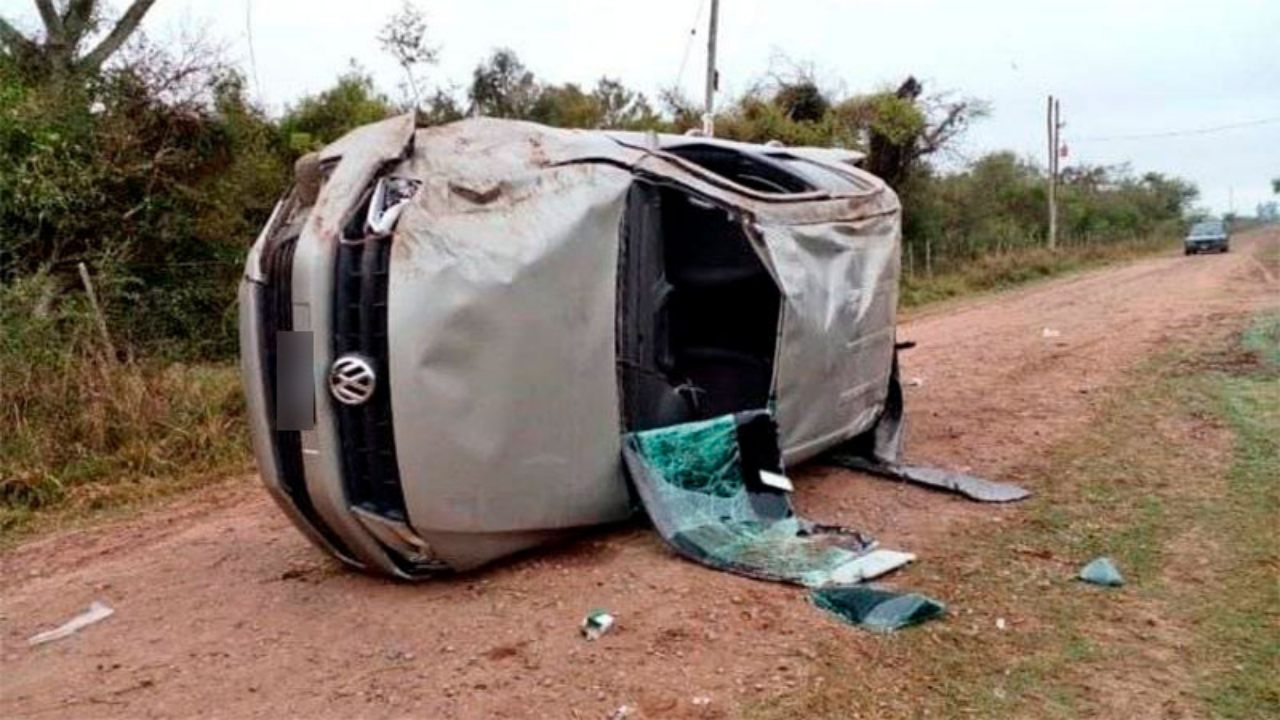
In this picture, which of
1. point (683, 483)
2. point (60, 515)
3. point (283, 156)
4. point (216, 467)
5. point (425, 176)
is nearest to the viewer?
point (425, 176)

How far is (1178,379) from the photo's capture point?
8.23 metres

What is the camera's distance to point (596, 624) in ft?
11.7

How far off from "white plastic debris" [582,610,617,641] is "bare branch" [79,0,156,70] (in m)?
11.5

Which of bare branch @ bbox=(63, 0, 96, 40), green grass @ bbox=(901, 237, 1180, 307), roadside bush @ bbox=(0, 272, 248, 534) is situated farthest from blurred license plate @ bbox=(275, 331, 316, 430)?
green grass @ bbox=(901, 237, 1180, 307)

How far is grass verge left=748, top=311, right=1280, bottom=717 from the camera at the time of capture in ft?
10.3

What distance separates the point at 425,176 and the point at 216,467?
12.6ft

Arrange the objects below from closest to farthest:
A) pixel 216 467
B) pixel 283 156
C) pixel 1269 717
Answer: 1. pixel 1269 717
2. pixel 216 467
3. pixel 283 156

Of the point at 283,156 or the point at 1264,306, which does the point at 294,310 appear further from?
the point at 1264,306

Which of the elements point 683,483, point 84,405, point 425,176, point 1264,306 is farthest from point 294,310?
point 1264,306

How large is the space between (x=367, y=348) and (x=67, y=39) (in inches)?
515

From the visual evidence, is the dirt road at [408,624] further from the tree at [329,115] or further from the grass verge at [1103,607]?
the tree at [329,115]

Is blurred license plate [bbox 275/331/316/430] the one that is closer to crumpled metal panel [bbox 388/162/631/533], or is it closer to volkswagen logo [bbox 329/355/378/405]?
volkswagen logo [bbox 329/355/378/405]

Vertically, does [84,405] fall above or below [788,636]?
above

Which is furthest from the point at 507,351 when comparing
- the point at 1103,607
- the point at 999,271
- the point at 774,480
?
the point at 999,271
